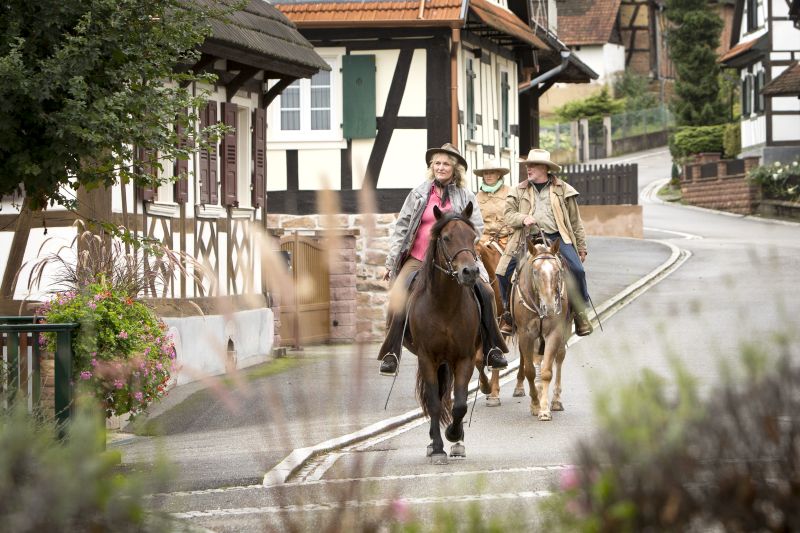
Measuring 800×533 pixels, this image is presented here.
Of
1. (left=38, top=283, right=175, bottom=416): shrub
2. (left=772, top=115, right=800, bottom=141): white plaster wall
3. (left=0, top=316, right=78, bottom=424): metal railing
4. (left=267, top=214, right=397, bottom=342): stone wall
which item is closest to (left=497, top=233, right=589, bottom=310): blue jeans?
(left=38, top=283, right=175, bottom=416): shrub

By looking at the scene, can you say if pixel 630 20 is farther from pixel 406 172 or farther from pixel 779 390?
pixel 779 390

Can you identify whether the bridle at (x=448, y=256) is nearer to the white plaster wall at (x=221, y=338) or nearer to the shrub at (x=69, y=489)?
the white plaster wall at (x=221, y=338)

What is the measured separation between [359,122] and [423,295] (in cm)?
1594

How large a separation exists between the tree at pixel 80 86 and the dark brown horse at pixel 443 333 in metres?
2.23

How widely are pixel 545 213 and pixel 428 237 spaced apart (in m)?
3.44

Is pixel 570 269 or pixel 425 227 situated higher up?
pixel 425 227

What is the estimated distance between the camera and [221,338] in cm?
2000

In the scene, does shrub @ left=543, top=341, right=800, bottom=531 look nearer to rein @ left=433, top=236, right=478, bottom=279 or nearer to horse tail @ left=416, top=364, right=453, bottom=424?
rein @ left=433, top=236, right=478, bottom=279

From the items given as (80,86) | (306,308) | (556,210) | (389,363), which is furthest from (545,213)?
(306,308)

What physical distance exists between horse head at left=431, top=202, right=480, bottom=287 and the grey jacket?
0.91 meters

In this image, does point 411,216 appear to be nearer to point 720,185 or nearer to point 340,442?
point 340,442

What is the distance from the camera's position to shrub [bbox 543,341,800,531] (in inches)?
133

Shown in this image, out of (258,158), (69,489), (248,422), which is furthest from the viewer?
(258,158)

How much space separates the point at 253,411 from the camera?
Result: 16.0 metres
